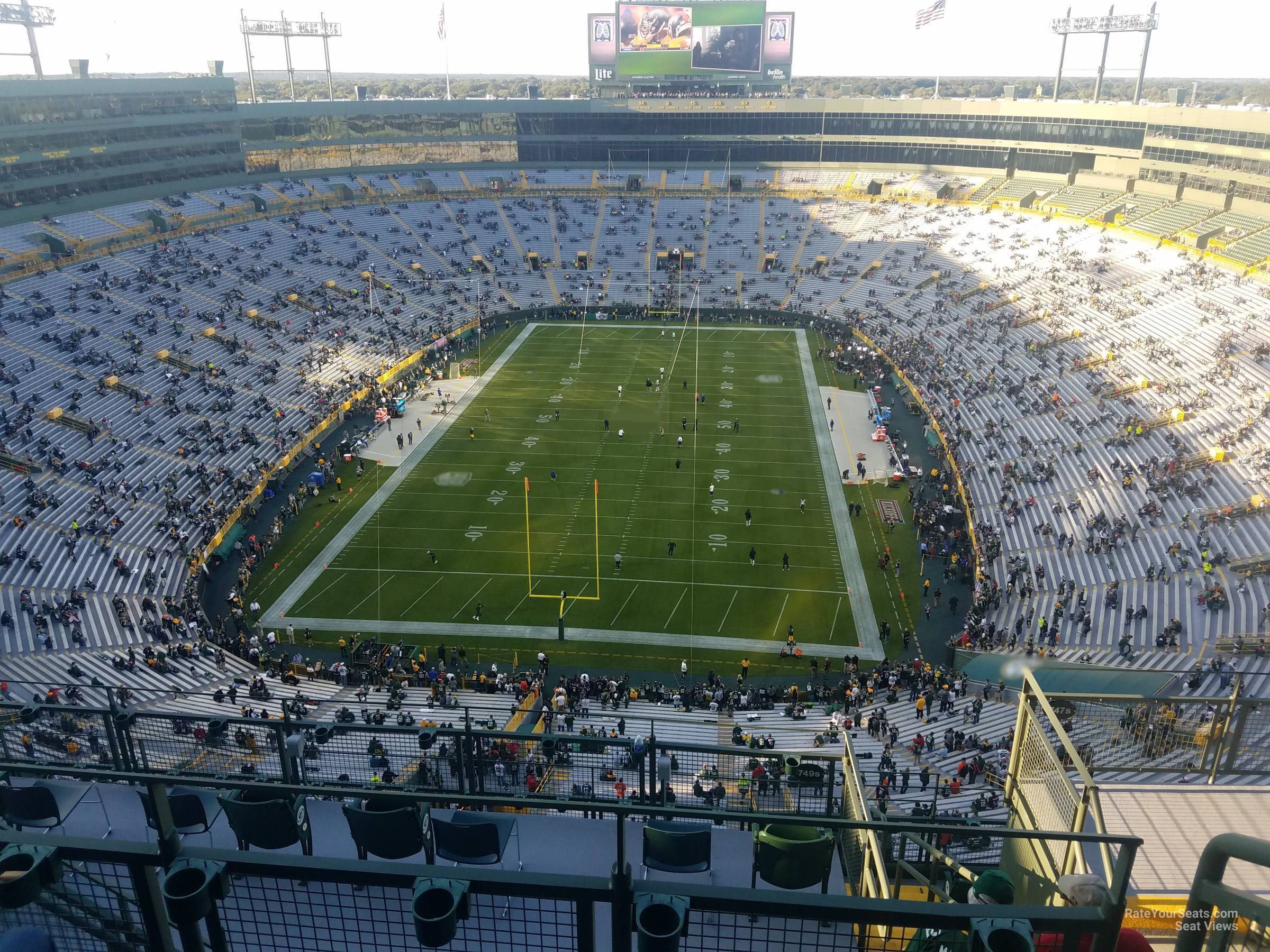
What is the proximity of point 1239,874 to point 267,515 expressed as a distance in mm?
33002

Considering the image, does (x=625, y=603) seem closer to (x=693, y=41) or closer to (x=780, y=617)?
(x=780, y=617)

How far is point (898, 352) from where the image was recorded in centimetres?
5009

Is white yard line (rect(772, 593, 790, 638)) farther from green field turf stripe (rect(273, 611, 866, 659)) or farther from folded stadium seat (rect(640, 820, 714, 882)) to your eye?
folded stadium seat (rect(640, 820, 714, 882))

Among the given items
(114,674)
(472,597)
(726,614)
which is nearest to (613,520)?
(472,597)

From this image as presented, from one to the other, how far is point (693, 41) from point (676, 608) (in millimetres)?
67637

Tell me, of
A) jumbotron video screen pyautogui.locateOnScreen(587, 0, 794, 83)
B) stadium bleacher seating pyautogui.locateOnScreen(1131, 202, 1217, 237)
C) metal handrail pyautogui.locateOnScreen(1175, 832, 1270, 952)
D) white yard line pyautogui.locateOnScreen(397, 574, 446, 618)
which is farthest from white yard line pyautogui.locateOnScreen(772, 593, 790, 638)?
jumbotron video screen pyautogui.locateOnScreen(587, 0, 794, 83)

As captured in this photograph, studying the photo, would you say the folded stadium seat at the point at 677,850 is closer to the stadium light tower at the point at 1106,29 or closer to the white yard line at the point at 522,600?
the white yard line at the point at 522,600

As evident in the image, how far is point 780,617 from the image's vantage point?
2794 cm

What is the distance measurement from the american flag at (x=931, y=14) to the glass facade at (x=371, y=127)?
35.4 meters

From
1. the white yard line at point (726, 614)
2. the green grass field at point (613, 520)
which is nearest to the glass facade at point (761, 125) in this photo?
the green grass field at point (613, 520)

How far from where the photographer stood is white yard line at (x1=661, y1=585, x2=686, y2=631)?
27.5 meters

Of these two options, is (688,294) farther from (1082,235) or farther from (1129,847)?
(1129,847)

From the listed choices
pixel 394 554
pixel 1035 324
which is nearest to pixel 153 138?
pixel 394 554

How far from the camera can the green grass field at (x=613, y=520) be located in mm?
28391
